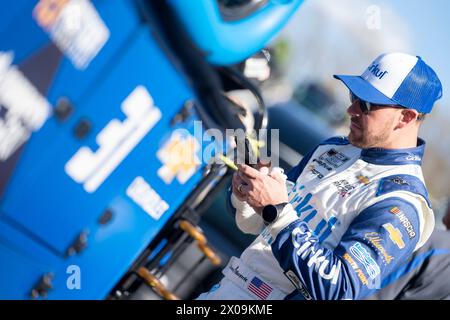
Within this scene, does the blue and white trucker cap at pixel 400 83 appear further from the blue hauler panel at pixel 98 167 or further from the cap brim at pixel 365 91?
the blue hauler panel at pixel 98 167

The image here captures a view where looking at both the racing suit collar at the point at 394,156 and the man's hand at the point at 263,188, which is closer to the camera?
the man's hand at the point at 263,188

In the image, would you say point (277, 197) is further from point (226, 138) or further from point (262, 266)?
point (226, 138)

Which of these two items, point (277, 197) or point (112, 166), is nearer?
point (277, 197)

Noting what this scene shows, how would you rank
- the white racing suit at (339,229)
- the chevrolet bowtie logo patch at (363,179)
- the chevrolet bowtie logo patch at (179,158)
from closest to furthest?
the white racing suit at (339,229)
the chevrolet bowtie logo patch at (363,179)
the chevrolet bowtie logo patch at (179,158)

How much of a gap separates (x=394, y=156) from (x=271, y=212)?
0.46 metres

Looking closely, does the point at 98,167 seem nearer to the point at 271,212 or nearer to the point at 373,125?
the point at 271,212

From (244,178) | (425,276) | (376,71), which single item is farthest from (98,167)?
(425,276)

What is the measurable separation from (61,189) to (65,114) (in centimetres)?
28

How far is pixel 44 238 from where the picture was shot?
208 centimetres

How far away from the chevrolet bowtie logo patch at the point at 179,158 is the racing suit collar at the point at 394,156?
0.69m

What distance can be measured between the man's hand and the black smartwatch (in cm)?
1

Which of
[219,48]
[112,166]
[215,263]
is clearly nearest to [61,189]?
[112,166]

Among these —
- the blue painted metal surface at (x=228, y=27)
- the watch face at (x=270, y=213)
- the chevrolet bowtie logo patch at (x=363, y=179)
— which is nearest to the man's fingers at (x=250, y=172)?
the watch face at (x=270, y=213)

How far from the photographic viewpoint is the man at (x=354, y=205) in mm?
1635
